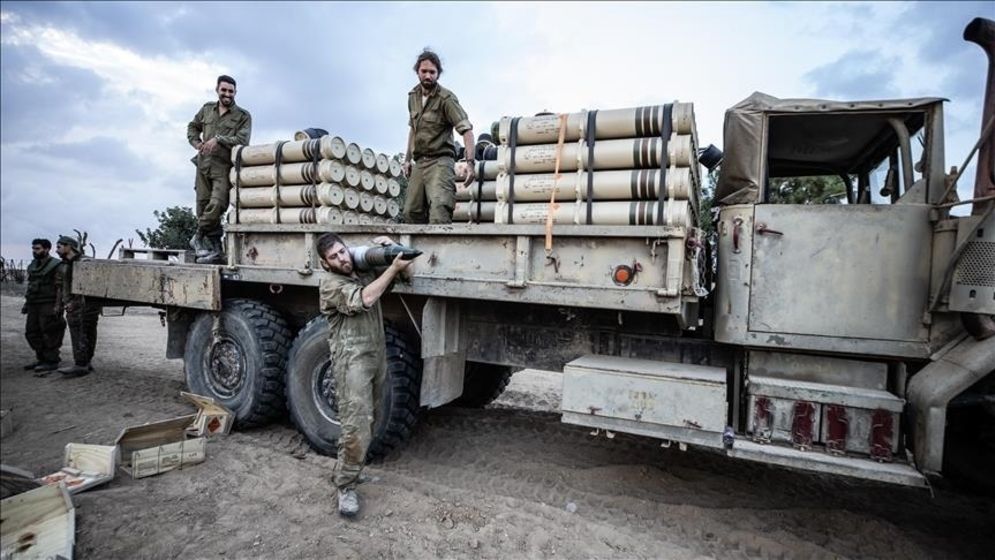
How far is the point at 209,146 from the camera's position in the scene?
5.05 meters

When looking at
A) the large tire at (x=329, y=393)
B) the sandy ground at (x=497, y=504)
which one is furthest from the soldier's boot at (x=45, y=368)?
the large tire at (x=329, y=393)

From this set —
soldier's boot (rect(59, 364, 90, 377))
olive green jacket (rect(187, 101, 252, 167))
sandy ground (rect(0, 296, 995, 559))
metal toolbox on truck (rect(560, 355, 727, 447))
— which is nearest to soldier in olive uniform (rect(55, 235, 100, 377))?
soldier's boot (rect(59, 364, 90, 377))

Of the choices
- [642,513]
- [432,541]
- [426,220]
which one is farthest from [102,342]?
[642,513]

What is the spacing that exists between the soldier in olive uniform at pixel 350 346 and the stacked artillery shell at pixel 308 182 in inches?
41.7

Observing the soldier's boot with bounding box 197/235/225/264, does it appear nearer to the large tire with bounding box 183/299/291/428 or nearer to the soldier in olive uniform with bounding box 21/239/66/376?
the large tire with bounding box 183/299/291/428

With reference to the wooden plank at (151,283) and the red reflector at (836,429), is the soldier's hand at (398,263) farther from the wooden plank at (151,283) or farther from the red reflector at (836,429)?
the red reflector at (836,429)

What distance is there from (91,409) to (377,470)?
3.38 m

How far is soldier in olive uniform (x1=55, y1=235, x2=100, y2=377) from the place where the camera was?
21.5ft

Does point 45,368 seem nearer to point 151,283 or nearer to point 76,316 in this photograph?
point 76,316

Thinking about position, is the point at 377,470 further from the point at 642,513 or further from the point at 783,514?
the point at 783,514

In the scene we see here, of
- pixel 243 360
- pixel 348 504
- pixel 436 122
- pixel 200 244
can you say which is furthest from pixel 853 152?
pixel 200 244

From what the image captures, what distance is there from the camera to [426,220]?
15.1 feet

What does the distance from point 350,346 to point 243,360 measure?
6.22 ft

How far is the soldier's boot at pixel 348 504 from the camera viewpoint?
10.1 feet
